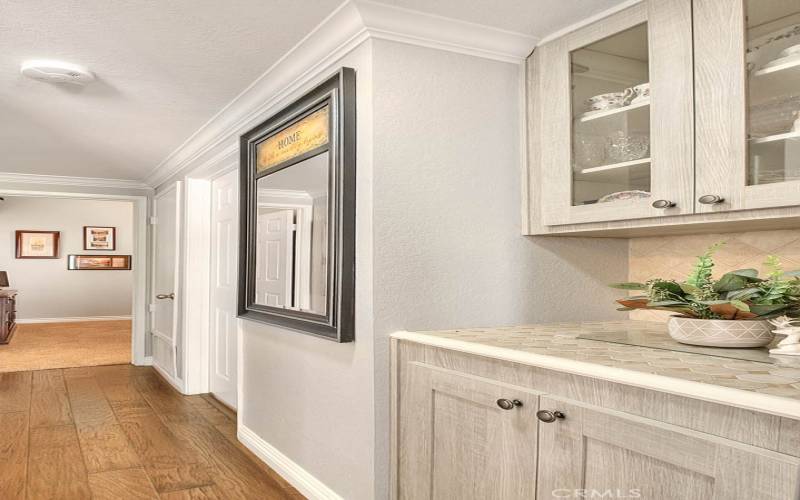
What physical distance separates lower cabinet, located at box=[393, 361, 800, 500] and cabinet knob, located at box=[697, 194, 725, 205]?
31.6 inches

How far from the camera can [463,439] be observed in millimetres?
1876

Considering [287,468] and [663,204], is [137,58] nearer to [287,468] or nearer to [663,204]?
[287,468]

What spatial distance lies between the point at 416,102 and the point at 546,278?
3.08 ft

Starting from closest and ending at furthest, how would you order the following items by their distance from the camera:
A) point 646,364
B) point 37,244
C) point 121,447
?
point 646,364
point 121,447
point 37,244

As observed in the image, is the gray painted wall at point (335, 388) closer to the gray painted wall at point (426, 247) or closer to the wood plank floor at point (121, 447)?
the gray painted wall at point (426, 247)

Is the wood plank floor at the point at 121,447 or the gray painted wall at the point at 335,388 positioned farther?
the wood plank floor at the point at 121,447

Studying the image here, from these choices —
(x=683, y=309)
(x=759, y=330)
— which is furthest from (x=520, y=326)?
(x=759, y=330)

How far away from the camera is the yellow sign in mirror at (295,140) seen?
8.32ft

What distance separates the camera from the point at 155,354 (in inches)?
242

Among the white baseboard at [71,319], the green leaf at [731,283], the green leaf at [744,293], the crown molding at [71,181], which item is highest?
the crown molding at [71,181]

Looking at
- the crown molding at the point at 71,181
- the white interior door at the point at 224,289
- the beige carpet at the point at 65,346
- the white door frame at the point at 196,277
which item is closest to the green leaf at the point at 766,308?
the white interior door at the point at 224,289

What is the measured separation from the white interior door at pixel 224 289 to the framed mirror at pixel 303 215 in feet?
3.67

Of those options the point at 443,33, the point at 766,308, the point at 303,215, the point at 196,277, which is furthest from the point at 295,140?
the point at 196,277

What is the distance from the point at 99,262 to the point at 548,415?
38.0 feet
